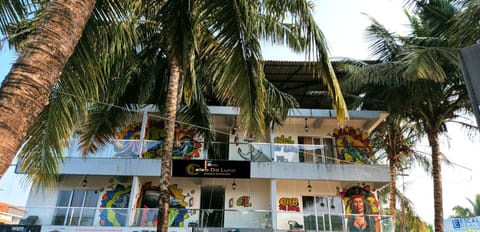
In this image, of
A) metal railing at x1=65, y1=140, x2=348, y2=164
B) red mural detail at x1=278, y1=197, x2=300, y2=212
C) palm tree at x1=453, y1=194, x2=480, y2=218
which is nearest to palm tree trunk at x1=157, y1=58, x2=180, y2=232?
metal railing at x1=65, y1=140, x2=348, y2=164

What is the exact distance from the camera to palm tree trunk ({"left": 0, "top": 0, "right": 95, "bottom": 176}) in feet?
6.14

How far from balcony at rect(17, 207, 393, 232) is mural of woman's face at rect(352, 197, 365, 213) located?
2118 mm

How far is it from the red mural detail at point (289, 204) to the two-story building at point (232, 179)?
4cm

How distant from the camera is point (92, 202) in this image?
13.6m

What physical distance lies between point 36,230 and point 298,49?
37.7ft

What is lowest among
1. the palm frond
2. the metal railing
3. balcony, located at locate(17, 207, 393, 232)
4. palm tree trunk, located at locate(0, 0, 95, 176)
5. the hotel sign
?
balcony, located at locate(17, 207, 393, 232)

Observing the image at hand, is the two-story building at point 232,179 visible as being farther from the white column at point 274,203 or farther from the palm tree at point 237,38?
the palm tree at point 237,38

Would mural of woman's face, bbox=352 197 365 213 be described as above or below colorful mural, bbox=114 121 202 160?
below

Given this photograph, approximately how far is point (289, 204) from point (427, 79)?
7.78 meters

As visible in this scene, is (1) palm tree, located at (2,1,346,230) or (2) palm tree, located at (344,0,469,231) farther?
(2) palm tree, located at (344,0,469,231)

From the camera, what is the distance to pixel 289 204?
45.8 feet

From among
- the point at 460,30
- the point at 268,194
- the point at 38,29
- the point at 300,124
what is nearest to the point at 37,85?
the point at 38,29

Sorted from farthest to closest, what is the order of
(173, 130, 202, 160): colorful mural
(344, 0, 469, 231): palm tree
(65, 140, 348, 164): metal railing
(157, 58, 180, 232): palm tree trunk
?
1. (173, 130, 202, 160): colorful mural
2. (65, 140, 348, 164): metal railing
3. (344, 0, 469, 231): palm tree
4. (157, 58, 180, 232): palm tree trunk

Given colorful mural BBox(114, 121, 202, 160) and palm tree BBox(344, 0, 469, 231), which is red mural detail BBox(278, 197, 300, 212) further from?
palm tree BBox(344, 0, 469, 231)
